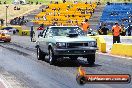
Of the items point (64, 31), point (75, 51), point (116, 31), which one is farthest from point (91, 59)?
point (116, 31)

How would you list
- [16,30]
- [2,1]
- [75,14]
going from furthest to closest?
1. [2,1]
2. [75,14]
3. [16,30]

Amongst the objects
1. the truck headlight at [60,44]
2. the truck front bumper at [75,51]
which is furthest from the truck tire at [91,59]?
the truck headlight at [60,44]

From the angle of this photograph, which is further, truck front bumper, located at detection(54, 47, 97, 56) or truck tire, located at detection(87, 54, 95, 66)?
truck tire, located at detection(87, 54, 95, 66)

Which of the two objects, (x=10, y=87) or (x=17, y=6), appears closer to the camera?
(x=10, y=87)

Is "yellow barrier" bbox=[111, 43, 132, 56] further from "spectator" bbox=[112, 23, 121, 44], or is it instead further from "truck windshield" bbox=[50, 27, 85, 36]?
"truck windshield" bbox=[50, 27, 85, 36]

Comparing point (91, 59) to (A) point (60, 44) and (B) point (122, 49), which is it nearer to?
(A) point (60, 44)

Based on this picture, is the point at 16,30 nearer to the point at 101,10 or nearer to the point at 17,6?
the point at 101,10

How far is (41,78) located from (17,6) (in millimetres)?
78057

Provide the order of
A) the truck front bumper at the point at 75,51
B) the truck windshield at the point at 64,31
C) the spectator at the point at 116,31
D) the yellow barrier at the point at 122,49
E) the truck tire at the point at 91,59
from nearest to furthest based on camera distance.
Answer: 1. the truck front bumper at the point at 75,51
2. the truck tire at the point at 91,59
3. the truck windshield at the point at 64,31
4. the yellow barrier at the point at 122,49
5. the spectator at the point at 116,31

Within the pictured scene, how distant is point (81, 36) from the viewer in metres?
18.1

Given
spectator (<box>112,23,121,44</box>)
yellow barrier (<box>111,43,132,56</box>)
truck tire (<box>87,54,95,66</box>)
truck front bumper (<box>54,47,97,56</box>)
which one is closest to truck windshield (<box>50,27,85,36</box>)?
truck tire (<box>87,54,95,66</box>)

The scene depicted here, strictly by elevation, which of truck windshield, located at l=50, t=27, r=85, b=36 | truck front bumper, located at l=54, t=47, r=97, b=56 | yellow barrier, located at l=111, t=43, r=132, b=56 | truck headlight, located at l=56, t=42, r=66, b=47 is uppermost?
truck windshield, located at l=50, t=27, r=85, b=36

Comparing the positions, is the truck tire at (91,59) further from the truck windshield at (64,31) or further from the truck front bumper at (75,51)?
the truck windshield at (64,31)

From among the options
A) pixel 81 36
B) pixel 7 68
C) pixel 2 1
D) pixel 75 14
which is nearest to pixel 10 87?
pixel 7 68
